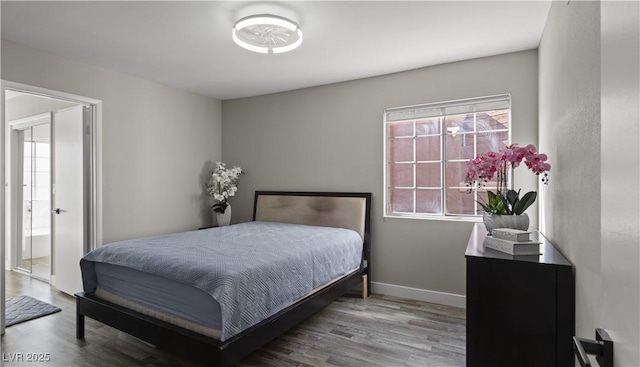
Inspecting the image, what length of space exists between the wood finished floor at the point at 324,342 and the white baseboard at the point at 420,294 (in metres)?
0.09

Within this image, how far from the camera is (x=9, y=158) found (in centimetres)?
484

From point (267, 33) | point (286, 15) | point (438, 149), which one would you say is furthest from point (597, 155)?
point (438, 149)

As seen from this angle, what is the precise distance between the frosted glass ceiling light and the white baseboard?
9.01ft

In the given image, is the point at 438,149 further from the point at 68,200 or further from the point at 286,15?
the point at 68,200

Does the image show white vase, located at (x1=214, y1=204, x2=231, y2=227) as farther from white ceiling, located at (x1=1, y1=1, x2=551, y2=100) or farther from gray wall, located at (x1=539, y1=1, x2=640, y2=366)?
gray wall, located at (x1=539, y1=1, x2=640, y2=366)

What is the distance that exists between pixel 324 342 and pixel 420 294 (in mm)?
1416

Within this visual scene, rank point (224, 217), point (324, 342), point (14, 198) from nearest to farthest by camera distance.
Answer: point (324, 342), point (224, 217), point (14, 198)

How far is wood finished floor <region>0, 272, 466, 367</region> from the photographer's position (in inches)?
93.0

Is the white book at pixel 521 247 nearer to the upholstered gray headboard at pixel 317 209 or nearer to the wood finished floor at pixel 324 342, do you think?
the wood finished floor at pixel 324 342

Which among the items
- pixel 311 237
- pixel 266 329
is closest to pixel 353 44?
pixel 311 237

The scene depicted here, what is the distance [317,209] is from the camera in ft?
13.5

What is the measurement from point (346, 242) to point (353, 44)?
1.89m

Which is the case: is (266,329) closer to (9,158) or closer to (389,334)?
(389,334)

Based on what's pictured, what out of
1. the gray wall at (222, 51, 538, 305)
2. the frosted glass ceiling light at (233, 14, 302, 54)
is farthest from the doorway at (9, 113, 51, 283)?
the frosted glass ceiling light at (233, 14, 302, 54)
